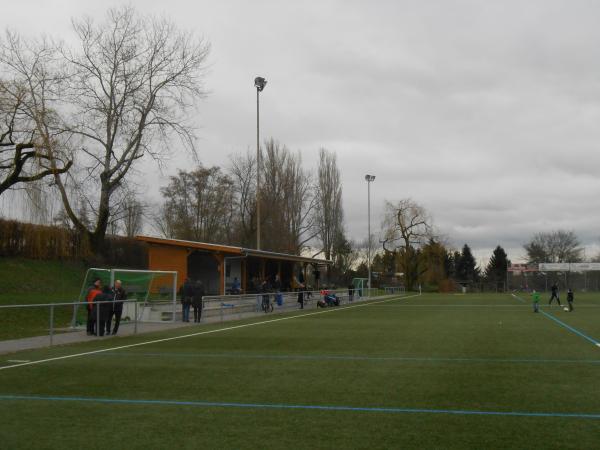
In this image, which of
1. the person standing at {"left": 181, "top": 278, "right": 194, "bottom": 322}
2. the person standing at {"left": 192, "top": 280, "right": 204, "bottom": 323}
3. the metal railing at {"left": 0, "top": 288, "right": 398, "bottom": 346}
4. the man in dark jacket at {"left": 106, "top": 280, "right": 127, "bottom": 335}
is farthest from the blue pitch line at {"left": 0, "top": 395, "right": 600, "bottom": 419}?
the person standing at {"left": 192, "top": 280, "right": 204, "bottom": 323}

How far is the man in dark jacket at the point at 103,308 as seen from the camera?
56.1ft

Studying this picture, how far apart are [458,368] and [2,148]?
18.2 m

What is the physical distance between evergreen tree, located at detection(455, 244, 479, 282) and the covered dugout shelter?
75.2 m

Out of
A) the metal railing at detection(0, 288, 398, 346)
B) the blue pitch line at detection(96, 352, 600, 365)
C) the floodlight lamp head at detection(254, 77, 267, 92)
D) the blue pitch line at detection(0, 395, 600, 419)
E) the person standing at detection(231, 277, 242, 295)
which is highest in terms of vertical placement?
the floodlight lamp head at detection(254, 77, 267, 92)

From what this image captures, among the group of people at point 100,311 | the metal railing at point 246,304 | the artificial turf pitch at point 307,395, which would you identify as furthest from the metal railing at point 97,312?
the metal railing at point 246,304

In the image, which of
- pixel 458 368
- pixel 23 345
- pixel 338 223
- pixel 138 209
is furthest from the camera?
pixel 338 223

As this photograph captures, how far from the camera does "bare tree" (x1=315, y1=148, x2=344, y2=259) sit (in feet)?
216

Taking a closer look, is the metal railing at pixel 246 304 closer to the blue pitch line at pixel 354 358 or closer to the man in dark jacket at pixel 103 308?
the man in dark jacket at pixel 103 308

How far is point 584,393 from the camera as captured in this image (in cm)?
857

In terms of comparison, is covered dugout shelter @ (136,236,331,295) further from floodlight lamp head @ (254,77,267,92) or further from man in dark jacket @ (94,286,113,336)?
man in dark jacket @ (94,286,113,336)

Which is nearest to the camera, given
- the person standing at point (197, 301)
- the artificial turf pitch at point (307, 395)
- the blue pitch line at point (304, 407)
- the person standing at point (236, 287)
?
the artificial turf pitch at point (307, 395)

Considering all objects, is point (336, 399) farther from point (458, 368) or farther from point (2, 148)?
point (2, 148)

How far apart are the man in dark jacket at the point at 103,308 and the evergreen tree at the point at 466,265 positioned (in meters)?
106

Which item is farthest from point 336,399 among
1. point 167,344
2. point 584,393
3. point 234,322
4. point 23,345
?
point 234,322
